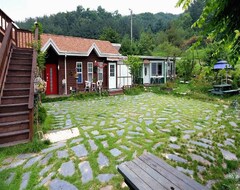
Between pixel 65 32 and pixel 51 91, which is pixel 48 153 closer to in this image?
pixel 51 91

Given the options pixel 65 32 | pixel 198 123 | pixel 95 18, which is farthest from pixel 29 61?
pixel 95 18

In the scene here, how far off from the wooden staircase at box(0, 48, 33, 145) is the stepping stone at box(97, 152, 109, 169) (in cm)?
203

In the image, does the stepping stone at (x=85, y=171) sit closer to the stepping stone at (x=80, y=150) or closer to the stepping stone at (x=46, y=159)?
the stepping stone at (x=80, y=150)

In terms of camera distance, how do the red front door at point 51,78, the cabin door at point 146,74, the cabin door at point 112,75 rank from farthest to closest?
the cabin door at point 146,74, the cabin door at point 112,75, the red front door at point 51,78

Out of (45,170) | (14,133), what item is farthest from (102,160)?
(14,133)

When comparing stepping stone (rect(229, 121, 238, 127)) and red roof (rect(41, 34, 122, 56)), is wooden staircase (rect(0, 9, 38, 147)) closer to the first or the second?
red roof (rect(41, 34, 122, 56))

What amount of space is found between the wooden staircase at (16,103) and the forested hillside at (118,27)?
25.8 metres

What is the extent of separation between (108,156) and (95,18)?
181ft

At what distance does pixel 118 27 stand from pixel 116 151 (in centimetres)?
5193

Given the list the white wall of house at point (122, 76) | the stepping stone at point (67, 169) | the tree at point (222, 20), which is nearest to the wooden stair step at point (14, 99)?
the stepping stone at point (67, 169)

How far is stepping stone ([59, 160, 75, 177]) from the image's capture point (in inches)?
131

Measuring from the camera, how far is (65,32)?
4631cm

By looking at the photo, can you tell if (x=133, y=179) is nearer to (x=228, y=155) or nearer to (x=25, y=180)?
(x=25, y=180)

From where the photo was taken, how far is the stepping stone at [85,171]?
10.3ft
